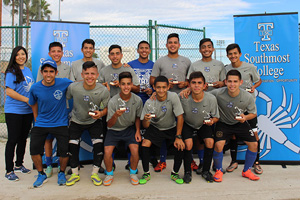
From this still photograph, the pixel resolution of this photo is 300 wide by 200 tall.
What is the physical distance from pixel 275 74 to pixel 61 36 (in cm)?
413

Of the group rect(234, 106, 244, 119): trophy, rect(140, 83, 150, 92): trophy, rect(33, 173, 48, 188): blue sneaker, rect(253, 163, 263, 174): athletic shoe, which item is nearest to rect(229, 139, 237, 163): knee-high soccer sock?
rect(253, 163, 263, 174): athletic shoe

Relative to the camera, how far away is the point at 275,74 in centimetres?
473

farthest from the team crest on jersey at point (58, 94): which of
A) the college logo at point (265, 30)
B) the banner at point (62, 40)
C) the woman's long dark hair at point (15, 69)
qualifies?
the college logo at point (265, 30)

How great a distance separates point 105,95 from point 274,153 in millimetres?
3278

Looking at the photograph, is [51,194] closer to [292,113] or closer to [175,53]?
[175,53]

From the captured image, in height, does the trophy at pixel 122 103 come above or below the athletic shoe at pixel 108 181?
above

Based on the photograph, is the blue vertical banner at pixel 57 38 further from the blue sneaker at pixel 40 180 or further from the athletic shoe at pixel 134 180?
the athletic shoe at pixel 134 180

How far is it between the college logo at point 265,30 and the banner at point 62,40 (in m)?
3.33

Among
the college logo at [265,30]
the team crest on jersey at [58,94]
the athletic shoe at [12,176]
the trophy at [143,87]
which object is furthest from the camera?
the college logo at [265,30]

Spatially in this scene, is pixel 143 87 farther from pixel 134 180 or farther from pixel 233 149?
pixel 233 149

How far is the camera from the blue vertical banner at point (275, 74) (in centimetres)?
470

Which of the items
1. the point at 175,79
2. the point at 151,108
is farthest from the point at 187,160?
the point at 175,79

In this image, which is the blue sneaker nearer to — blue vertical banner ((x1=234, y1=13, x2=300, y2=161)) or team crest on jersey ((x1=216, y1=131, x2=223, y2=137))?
team crest on jersey ((x1=216, y1=131, x2=223, y2=137))

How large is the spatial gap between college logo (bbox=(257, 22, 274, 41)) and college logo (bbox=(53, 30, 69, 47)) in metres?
3.67
